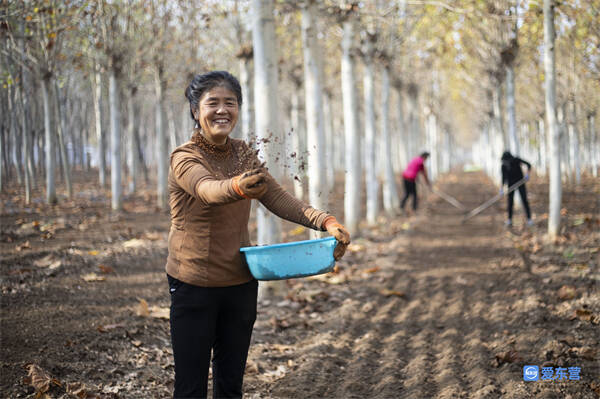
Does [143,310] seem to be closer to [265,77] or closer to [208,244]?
[265,77]

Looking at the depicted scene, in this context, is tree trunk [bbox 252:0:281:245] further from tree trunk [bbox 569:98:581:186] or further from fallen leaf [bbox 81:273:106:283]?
tree trunk [bbox 569:98:581:186]

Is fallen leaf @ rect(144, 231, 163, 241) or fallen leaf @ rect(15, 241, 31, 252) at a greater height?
fallen leaf @ rect(15, 241, 31, 252)

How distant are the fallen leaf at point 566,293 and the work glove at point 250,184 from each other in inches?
187

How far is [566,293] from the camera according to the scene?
522 centimetres

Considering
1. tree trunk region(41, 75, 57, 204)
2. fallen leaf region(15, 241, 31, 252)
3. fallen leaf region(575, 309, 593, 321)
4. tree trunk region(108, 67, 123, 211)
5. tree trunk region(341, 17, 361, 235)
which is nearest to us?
fallen leaf region(575, 309, 593, 321)

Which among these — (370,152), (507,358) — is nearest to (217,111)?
(507,358)

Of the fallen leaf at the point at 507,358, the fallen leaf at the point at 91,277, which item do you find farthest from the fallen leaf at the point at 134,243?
the fallen leaf at the point at 507,358

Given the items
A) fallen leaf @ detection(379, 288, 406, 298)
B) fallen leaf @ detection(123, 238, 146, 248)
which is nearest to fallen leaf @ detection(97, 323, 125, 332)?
fallen leaf @ detection(379, 288, 406, 298)

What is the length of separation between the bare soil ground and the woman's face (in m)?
2.15

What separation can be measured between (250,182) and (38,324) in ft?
11.0

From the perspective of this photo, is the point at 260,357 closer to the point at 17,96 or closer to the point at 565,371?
the point at 565,371

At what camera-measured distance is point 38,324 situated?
4055 mm

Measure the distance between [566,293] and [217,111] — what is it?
190 inches

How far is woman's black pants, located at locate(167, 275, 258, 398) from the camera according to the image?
6.75 ft
